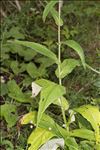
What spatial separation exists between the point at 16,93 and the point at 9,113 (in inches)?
7.2

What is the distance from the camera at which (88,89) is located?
9.84 feet

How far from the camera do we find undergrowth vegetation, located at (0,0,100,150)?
2.24 metres

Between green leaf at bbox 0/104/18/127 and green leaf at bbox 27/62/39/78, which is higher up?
green leaf at bbox 27/62/39/78

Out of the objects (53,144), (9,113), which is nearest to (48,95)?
(53,144)

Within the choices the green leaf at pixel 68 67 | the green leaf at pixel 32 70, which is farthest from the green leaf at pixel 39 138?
the green leaf at pixel 32 70

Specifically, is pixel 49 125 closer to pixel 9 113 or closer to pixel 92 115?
pixel 92 115

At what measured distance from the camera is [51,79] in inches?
126

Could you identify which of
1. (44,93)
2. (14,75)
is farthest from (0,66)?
(44,93)

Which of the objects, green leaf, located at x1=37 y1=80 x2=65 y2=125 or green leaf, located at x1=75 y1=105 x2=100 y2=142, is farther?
green leaf, located at x1=75 y1=105 x2=100 y2=142

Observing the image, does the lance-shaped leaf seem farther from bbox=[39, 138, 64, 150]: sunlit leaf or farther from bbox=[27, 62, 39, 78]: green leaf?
bbox=[27, 62, 39, 78]: green leaf

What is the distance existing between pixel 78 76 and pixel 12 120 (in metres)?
0.65

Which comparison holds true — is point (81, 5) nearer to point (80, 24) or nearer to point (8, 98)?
point (80, 24)

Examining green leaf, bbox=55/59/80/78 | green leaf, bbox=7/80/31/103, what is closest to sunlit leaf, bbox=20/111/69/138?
green leaf, bbox=55/59/80/78

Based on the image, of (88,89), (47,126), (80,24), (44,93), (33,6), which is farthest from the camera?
(33,6)
